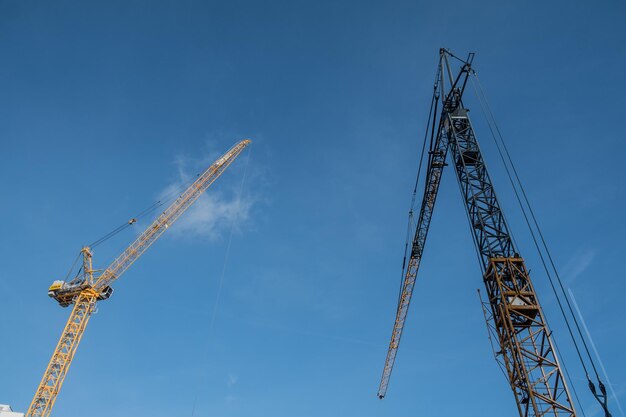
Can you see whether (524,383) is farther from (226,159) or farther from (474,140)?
(226,159)

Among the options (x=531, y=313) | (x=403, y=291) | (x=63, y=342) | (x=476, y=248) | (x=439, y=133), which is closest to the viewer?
(x=531, y=313)

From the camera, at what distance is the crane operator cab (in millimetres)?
59000

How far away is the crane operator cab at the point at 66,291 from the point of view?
59000 mm

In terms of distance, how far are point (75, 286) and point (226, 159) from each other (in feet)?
98.9

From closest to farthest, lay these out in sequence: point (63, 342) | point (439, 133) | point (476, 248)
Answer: point (476, 248), point (439, 133), point (63, 342)

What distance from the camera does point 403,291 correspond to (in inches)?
2576

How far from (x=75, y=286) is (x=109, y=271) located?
4.29 m

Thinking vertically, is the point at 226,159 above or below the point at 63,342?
above

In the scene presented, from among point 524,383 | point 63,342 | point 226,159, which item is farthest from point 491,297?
point 226,159

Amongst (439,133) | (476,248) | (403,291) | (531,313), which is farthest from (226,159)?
(531,313)

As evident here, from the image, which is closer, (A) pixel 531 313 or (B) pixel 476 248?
(A) pixel 531 313

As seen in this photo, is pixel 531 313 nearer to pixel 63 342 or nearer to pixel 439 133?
pixel 439 133

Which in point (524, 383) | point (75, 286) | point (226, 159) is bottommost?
point (524, 383)

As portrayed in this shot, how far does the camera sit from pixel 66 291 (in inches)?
2327
